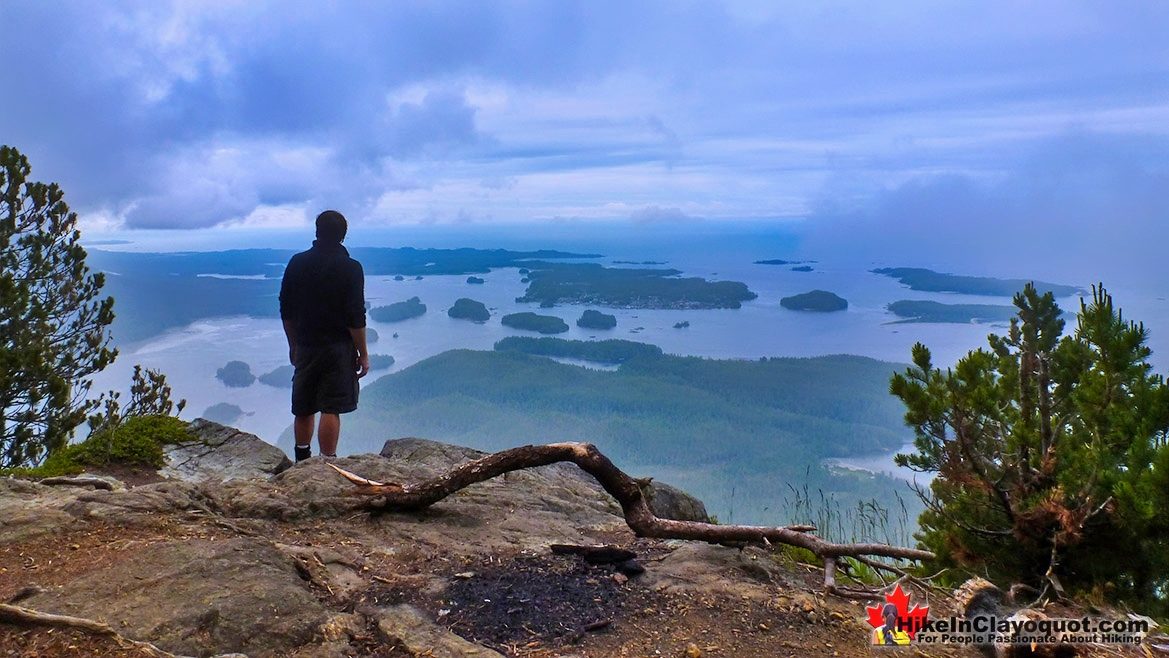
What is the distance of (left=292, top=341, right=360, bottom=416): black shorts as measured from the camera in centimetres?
682

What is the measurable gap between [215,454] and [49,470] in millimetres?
1521

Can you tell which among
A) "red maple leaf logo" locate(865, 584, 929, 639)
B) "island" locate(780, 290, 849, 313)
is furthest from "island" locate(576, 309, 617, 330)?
"red maple leaf logo" locate(865, 584, 929, 639)

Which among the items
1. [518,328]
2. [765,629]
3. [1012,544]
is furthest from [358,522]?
[518,328]

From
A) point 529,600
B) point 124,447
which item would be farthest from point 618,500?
point 124,447

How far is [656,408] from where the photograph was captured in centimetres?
5312

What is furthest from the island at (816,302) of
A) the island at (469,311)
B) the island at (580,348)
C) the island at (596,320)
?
the island at (469,311)

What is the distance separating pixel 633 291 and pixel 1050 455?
43.7 meters

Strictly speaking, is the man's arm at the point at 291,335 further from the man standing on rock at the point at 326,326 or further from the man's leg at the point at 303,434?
the man's leg at the point at 303,434

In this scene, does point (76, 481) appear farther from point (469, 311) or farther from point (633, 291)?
point (633, 291)

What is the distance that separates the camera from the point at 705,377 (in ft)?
203

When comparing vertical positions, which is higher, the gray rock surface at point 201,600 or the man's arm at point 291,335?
the man's arm at point 291,335

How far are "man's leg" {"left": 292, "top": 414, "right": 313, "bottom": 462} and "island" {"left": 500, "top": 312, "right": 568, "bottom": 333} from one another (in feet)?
114

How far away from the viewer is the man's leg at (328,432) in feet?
22.9

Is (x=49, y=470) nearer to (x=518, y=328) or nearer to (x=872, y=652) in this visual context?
(x=872, y=652)
